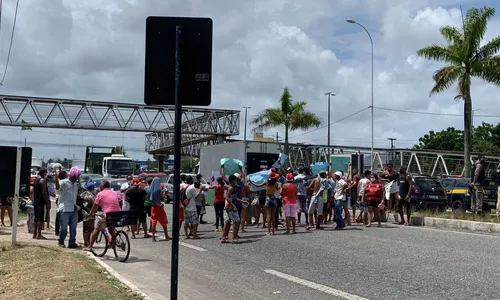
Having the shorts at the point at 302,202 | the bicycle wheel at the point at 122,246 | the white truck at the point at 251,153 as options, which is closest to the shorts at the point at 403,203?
the shorts at the point at 302,202

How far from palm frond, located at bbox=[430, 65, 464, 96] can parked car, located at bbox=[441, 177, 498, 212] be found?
4747 millimetres

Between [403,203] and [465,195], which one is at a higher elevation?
[465,195]

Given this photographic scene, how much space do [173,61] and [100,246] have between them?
8.87 meters

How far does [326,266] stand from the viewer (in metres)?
10.8

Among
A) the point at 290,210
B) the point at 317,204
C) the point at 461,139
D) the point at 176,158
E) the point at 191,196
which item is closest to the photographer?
the point at 176,158

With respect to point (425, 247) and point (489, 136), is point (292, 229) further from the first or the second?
point (489, 136)

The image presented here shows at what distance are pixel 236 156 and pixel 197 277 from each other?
1973 cm

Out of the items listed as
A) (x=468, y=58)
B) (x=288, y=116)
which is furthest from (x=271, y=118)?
(x=468, y=58)

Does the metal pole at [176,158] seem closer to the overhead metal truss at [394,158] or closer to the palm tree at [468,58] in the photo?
the palm tree at [468,58]

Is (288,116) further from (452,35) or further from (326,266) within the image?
(326,266)

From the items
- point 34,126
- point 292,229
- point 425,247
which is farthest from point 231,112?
point 425,247

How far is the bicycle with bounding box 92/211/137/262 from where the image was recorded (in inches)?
455

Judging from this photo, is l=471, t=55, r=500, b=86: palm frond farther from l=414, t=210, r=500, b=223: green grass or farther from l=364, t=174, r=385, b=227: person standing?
l=364, t=174, r=385, b=227: person standing

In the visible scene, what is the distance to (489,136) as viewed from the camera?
74.6 meters
